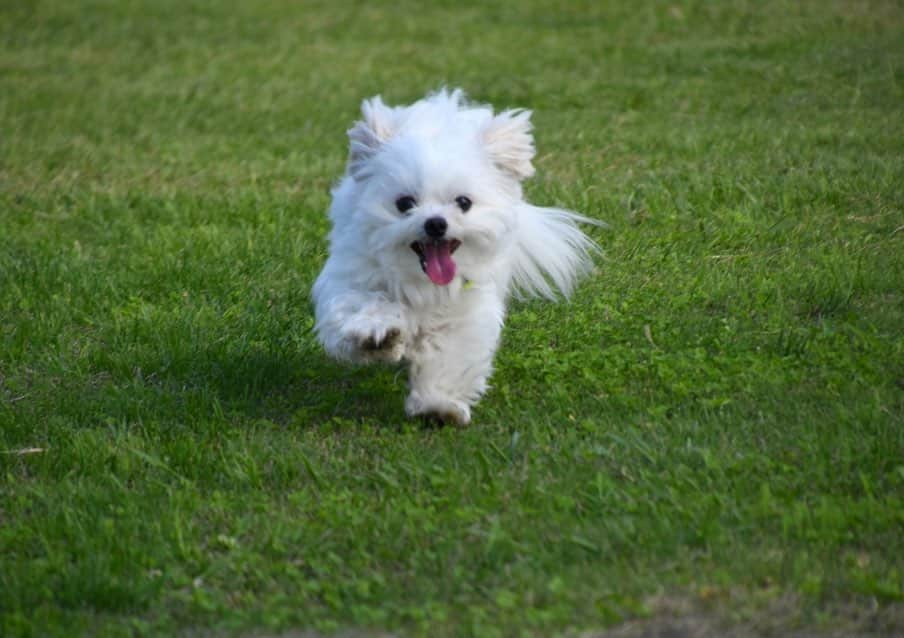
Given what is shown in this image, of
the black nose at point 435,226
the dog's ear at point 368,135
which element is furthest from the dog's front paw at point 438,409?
the dog's ear at point 368,135

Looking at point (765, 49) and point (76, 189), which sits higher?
point (765, 49)

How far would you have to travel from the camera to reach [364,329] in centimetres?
498

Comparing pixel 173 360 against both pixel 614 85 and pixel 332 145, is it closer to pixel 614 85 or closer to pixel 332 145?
pixel 332 145

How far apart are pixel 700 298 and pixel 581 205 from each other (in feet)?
5.05

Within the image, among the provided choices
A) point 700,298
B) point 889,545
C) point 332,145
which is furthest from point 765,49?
point 889,545

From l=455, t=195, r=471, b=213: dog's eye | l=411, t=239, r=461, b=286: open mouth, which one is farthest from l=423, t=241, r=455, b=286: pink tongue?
l=455, t=195, r=471, b=213: dog's eye

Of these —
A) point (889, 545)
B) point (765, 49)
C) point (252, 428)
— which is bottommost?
point (252, 428)

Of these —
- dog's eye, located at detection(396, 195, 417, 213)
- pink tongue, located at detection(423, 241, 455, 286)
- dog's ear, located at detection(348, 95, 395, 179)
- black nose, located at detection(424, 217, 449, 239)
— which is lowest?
pink tongue, located at detection(423, 241, 455, 286)

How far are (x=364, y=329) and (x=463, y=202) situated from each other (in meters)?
0.59

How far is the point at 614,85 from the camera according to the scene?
10430 mm

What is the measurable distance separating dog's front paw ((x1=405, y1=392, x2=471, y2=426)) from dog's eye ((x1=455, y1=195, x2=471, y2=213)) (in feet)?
2.24

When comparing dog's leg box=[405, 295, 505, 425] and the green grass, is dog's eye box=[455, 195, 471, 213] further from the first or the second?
the green grass

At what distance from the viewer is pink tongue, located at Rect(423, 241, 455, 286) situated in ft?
16.6

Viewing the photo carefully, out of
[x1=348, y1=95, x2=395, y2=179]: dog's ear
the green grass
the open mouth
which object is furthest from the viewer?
[x1=348, y1=95, x2=395, y2=179]: dog's ear
